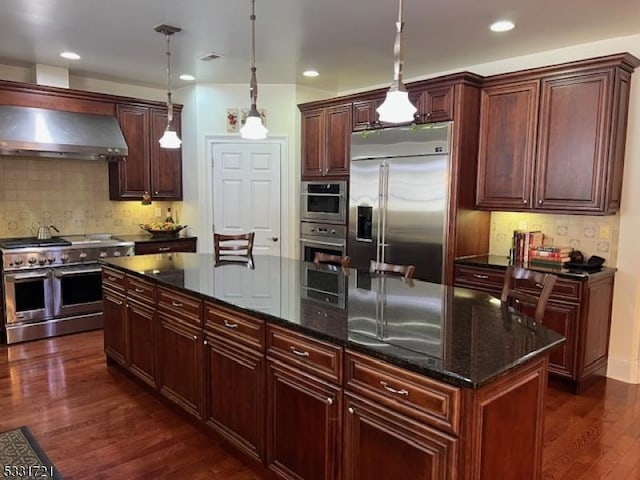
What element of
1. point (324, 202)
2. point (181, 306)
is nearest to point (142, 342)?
point (181, 306)

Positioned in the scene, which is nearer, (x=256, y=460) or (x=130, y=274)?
(x=256, y=460)

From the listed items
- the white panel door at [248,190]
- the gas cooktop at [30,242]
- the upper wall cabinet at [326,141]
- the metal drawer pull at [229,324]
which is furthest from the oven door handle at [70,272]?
the metal drawer pull at [229,324]

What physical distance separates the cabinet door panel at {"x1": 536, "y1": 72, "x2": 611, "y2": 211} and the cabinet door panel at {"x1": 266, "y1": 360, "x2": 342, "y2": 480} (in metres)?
2.72

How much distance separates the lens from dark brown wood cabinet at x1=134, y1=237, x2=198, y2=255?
205 inches

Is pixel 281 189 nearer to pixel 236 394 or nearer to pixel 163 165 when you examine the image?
pixel 163 165

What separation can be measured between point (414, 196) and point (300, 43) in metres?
1.64

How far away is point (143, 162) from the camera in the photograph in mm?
5480

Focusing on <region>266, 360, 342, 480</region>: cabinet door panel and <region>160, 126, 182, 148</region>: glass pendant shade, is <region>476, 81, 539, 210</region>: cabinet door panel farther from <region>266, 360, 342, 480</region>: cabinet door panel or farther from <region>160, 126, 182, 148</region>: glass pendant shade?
<region>266, 360, 342, 480</region>: cabinet door panel

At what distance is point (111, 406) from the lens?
3.17 metres

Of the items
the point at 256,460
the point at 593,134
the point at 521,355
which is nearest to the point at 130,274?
the point at 256,460

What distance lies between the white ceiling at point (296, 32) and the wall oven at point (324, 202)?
1205 mm

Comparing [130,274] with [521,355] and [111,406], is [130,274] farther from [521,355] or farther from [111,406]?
[521,355]

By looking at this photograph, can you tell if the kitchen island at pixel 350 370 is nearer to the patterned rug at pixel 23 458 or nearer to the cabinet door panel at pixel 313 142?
the patterned rug at pixel 23 458

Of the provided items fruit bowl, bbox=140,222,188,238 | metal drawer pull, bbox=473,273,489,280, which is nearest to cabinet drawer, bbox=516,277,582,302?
metal drawer pull, bbox=473,273,489,280
